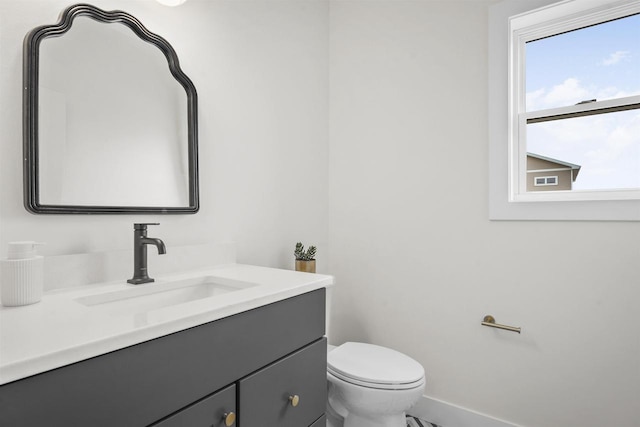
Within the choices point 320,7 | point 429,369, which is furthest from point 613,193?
point 320,7

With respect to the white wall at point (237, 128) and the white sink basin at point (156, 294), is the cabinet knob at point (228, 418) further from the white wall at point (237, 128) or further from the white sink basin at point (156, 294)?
the white wall at point (237, 128)

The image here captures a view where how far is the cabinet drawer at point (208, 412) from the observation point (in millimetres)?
733

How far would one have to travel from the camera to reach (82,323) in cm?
70

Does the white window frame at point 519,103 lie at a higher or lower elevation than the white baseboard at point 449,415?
higher

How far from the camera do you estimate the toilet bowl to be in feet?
4.52

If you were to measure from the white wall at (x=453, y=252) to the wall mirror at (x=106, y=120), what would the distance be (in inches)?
41.8

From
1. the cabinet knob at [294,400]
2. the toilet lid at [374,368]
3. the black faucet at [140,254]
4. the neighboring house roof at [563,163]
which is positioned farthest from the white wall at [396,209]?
the cabinet knob at [294,400]

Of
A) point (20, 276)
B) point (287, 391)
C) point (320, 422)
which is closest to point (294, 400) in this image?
point (287, 391)

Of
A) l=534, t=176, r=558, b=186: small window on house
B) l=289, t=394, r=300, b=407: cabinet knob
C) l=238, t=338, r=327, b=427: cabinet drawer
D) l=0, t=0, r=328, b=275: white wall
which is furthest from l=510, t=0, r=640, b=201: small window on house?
l=289, t=394, r=300, b=407: cabinet knob

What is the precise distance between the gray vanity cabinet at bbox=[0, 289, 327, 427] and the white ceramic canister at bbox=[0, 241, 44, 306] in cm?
38

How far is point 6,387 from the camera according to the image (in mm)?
513

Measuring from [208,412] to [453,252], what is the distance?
1.39m

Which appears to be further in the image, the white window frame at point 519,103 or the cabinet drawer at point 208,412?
the white window frame at point 519,103

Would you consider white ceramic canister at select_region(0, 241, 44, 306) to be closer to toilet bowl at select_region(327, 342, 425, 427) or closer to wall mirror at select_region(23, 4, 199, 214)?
wall mirror at select_region(23, 4, 199, 214)
